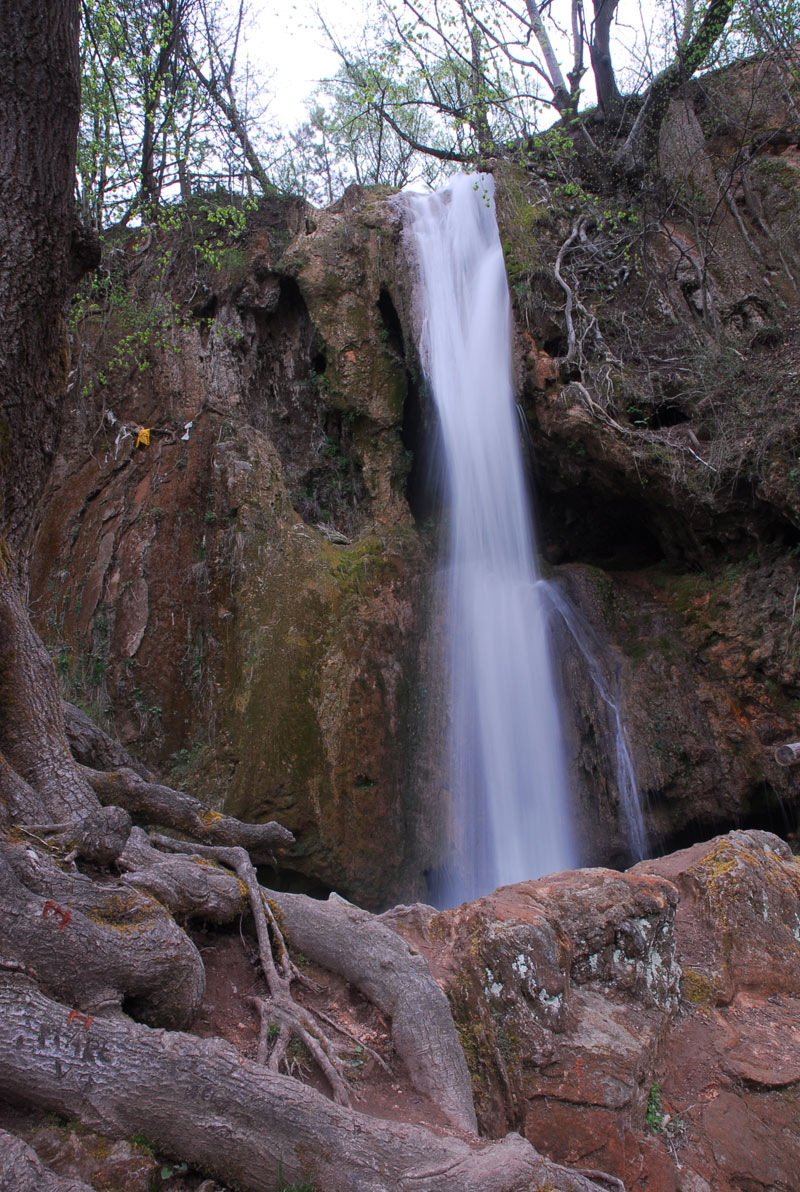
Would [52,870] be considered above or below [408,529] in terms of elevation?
below

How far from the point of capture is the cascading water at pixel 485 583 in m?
8.73

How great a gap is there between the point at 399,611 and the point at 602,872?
5.25 meters

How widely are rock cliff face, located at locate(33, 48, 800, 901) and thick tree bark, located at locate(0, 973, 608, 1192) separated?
17.1 feet

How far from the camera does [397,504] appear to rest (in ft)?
36.4

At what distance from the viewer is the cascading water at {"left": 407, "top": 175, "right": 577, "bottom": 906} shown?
873cm

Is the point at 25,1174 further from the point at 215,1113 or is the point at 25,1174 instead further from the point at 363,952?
the point at 363,952

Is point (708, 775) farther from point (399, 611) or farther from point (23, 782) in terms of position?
point (23, 782)

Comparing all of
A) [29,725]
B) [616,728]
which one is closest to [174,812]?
[29,725]

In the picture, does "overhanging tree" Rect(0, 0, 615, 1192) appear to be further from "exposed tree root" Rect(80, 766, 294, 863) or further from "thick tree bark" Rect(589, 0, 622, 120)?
"thick tree bark" Rect(589, 0, 622, 120)

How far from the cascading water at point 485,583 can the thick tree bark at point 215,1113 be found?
5.73 m

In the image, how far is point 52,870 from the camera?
311 cm

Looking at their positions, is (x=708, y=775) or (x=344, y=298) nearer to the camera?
(x=708, y=775)

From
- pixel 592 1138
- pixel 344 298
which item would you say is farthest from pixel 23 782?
pixel 344 298

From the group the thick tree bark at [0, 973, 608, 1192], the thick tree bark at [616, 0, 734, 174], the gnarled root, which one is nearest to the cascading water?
the thick tree bark at [616, 0, 734, 174]
